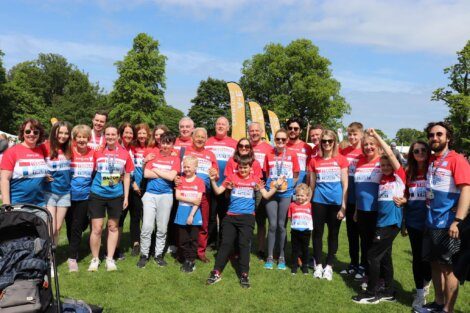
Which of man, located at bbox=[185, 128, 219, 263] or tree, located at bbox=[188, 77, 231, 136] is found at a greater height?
tree, located at bbox=[188, 77, 231, 136]

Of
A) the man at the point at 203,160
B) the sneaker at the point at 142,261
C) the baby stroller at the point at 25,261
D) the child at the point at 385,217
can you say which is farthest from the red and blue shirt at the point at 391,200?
the baby stroller at the point at 25,261

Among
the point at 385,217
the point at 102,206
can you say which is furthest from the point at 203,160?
the point at 385,217

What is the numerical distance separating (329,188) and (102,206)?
10.9ft

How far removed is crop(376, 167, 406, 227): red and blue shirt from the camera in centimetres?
466

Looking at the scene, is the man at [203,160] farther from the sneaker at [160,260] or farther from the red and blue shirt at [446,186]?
the red and blue shirt at [446,186]

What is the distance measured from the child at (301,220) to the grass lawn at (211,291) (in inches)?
15.9

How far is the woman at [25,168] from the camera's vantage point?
15.5 ft

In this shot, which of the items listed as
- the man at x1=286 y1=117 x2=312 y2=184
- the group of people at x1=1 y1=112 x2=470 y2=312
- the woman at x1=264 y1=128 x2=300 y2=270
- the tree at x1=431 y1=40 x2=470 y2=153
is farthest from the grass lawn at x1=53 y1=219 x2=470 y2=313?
the tree at x1=431 y1=40 x2=470 y2=153

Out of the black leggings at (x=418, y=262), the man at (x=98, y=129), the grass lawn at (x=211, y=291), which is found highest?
the man at (x=98, y=129)

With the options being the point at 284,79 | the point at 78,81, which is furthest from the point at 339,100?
the point at 78,81

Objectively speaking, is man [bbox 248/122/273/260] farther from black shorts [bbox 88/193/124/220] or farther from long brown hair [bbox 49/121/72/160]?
long brown hair [bbox 49/121/72/160]

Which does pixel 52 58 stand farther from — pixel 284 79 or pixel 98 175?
pixel 98 175

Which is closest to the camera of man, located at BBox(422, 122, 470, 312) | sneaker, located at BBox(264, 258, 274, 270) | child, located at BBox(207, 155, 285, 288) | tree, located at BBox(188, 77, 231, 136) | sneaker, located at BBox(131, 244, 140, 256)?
man, located at BBox(422, 122, 470, 312)

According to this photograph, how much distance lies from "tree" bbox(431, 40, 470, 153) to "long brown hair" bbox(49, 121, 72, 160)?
97.9 ft
